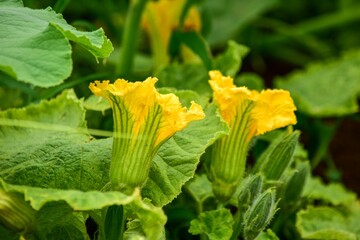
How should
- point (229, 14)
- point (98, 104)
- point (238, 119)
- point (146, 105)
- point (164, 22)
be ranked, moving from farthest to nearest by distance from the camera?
point (229, 14) → point (164, 22) → point (98, 104) → point (238, 119) → point (146, 105)

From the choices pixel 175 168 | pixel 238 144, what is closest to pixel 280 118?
pixel 238 144

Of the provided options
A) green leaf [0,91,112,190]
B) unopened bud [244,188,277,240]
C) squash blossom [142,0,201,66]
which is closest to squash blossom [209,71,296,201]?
unopened bud [244,188,277,240]

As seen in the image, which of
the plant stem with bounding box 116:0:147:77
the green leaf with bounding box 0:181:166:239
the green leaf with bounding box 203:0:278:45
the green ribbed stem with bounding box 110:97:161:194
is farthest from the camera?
the green leaf with bounding box 203:0:278:45

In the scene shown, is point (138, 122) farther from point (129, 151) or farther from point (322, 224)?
point (322, 224)

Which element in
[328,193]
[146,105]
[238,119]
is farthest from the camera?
[328,193]

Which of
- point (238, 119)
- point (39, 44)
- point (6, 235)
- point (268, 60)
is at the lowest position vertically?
point (268, 60)

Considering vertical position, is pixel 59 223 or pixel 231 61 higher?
pixel 231 61

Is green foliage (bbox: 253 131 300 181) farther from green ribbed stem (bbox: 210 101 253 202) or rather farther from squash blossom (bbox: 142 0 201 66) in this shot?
squash blossom (bbox: 142 0 201 66)

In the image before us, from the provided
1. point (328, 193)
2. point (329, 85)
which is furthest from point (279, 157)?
point (329, 85)
